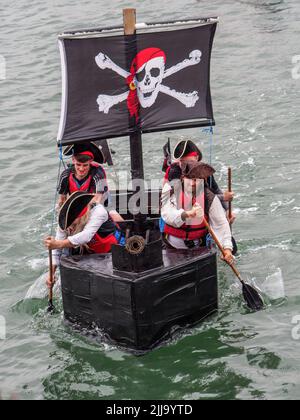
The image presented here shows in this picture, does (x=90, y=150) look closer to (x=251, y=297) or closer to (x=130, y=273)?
(x=130, y=273)

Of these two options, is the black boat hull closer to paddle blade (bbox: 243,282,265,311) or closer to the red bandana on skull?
paddle blade (bbox: 243,282,265,311)

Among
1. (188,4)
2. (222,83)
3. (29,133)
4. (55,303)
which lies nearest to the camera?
(55,303)

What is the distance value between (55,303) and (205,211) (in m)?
2.34

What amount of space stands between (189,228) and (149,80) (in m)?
1.81

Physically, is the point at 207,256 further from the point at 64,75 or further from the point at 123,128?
the point at 64,75

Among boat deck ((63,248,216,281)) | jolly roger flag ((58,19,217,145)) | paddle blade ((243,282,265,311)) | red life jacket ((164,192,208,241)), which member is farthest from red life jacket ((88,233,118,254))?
paddle blade ((243,282,265,311))

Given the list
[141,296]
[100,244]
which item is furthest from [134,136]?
[141,296]

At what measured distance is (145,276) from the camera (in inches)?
380

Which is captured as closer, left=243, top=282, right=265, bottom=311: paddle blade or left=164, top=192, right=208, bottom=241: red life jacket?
left=164, top=192, right=208, bottom=241: red life jacket

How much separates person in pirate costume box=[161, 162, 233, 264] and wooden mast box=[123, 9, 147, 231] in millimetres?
414

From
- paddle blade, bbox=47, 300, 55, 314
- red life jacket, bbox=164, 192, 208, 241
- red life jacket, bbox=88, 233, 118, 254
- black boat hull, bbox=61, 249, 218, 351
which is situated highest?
red life jacket, bbox=164, 192, 208, 241

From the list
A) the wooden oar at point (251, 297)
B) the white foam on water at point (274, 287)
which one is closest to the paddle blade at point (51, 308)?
the wooden oar at point (251, 297)

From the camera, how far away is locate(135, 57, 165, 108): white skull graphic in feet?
32.5

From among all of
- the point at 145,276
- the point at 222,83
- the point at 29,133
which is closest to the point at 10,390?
the point at 145,276
